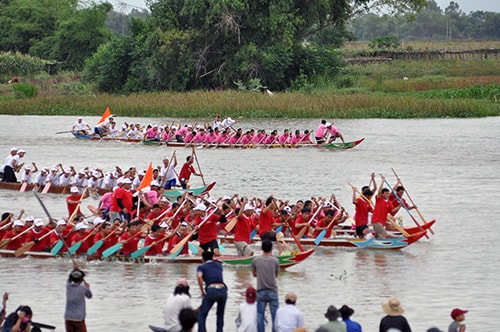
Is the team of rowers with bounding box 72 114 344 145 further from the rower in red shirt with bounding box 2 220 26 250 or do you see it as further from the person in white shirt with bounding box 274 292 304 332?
the person in white shirt with bounding box 274 292 304 332

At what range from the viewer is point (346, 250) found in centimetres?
1814

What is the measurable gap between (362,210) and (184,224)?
10.8ft

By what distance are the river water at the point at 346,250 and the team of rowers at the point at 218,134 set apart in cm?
42

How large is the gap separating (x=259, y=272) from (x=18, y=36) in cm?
6859

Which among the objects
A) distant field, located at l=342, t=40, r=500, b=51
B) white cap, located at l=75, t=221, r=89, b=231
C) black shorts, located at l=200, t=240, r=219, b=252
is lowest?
black shorts, located at l=200, t=240, r=219, b=252

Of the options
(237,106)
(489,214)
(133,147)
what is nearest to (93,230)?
(489,214)

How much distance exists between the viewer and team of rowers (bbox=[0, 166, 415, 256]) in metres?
16.0

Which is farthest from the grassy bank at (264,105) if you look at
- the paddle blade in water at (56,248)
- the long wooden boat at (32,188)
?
the paddle blade in water at (56,248)

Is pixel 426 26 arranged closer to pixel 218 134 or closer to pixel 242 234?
pixel 218 134

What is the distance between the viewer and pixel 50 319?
14258mm

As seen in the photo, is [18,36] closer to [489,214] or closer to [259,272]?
[489,214]

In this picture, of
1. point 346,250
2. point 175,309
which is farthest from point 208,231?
point 175,309

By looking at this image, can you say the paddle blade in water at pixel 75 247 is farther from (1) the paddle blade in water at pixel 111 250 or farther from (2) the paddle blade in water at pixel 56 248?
(1) the paddle blade in water at pixel 111 250

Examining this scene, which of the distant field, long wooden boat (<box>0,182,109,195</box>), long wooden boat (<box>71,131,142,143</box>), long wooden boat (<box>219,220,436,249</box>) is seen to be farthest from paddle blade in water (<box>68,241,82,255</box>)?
the distant field
